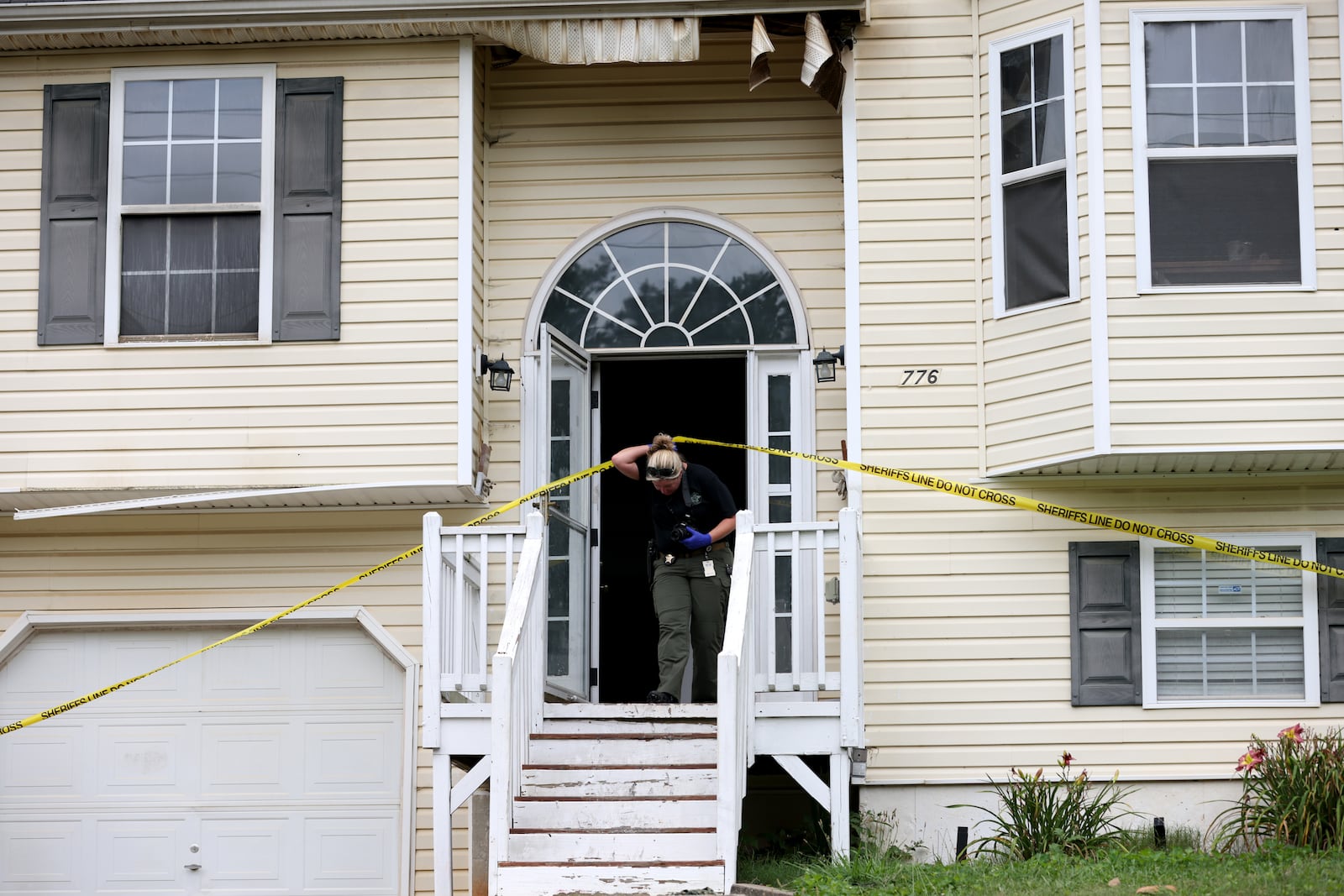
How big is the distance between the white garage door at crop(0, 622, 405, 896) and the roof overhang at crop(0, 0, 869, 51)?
3989 mm

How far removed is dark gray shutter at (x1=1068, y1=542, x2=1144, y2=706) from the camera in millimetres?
10281

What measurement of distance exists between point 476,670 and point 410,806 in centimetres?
173

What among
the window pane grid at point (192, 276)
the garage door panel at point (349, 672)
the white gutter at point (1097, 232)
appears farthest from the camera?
the garage door panel at point (349, 672)

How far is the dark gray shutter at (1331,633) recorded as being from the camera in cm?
1016

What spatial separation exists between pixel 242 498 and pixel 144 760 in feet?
6.72

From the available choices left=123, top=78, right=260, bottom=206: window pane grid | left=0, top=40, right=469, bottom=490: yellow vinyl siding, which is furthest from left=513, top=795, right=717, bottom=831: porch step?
left=123, top=78, right=260, bottom=206: window pane grid

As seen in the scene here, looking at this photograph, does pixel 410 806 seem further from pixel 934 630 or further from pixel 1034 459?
pixel 1034 459

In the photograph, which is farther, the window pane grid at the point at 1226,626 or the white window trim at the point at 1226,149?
the window pane grid at the point at 1226,626

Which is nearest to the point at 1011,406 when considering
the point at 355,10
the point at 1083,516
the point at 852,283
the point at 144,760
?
the point at 1083,516

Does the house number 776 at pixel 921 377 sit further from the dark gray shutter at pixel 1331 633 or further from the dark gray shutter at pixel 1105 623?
the dark gray shutter at pixel 1331 633

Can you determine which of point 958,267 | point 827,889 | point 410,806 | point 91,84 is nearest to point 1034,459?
point 958,267

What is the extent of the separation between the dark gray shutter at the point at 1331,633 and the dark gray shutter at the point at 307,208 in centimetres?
637

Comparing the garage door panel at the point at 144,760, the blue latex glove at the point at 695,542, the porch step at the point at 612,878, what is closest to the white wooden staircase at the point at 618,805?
the porch step at the point at 612,878

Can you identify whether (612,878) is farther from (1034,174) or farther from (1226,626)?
(1034,174)
